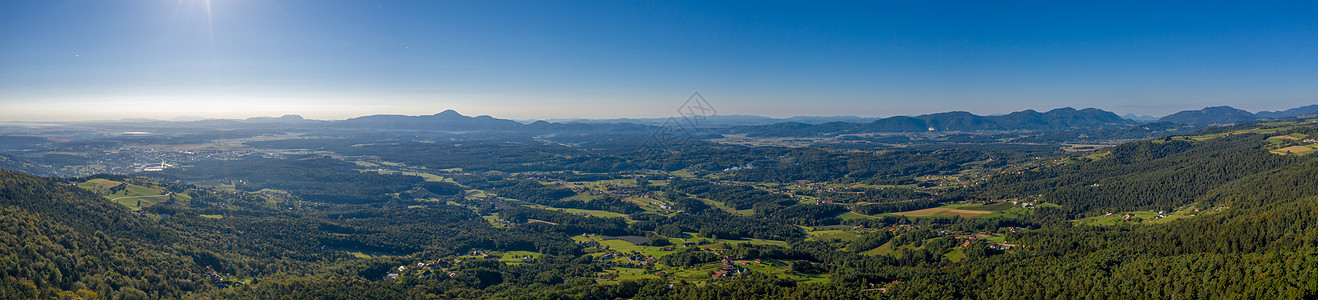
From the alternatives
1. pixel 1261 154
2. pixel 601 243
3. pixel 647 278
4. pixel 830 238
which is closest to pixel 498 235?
pixel 601 243

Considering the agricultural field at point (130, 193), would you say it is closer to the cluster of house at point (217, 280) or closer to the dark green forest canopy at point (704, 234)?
the dark green forest canopy at point (704, 234)

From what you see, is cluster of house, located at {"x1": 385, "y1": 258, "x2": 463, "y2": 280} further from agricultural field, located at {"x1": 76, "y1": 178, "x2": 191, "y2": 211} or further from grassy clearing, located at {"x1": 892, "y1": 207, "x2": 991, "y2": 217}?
grassy clearing, located at {"x1": 892, "y1": 207, "x2": 991, "y2": 217}

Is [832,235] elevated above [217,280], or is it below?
below

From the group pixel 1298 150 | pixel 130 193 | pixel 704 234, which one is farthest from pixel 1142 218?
pixel 130 193

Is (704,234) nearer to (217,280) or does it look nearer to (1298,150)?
(217,280)

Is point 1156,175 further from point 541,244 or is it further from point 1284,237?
point 541,244

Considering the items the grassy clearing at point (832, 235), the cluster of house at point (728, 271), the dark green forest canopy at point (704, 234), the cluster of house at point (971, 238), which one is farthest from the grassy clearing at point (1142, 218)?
the cluster of house at point (728, 271)

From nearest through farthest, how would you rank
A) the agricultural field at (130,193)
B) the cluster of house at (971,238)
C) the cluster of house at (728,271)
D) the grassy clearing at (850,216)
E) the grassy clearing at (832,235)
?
the cluster of house at (728,271) → the cluster of house at (971,238) → the grassy clearing at (832,235) → the agricultural field at (130,193) → the grassy clearing at (850,216)

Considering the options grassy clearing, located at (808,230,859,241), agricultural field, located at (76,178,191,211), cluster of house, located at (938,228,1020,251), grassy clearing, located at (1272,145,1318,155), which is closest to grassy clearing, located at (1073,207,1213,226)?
cluster of house, located at (938,228,1020,251)
